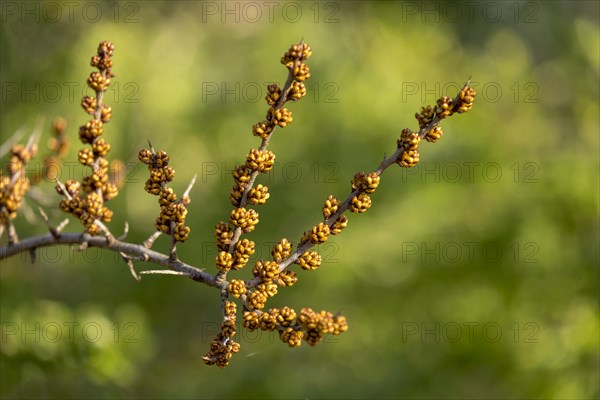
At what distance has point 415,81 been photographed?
723 cm

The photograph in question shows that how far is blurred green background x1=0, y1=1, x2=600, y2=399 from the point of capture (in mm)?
4781

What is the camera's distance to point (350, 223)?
6180 mm

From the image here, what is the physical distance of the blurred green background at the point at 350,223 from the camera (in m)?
4.78

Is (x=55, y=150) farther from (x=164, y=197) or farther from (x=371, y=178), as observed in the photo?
(x=371, y=178)

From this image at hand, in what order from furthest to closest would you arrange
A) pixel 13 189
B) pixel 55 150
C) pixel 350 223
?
pixel 350 223 < pixel 55 150 < pixel 13 189

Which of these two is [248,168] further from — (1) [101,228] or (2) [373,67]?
(2) [373,67]

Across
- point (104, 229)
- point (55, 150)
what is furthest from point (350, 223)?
point (104, 229)

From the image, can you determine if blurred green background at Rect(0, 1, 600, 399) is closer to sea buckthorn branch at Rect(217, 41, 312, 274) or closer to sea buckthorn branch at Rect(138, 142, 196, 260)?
sea buckthorn branch at Rect(138, 142, 196, 260)

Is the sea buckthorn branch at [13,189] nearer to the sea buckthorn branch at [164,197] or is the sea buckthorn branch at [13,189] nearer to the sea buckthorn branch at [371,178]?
the sea buckthorn branch at [164,197]

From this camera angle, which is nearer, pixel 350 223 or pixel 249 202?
pixel 249 202

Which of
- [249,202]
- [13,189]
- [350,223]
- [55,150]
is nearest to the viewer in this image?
[13,189]

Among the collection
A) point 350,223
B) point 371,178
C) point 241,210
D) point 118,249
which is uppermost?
point 350,223

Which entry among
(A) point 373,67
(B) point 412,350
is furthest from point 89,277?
(A) point 373,67

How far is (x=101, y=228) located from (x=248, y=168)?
470mm
